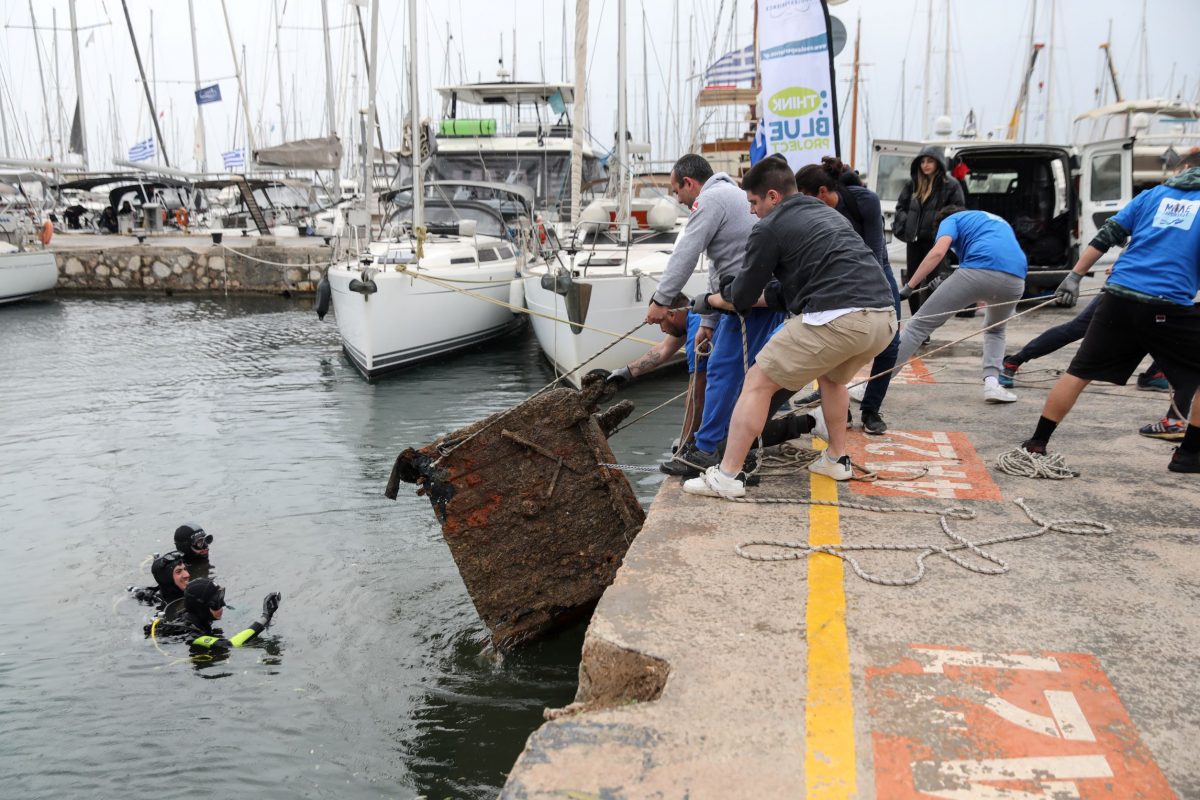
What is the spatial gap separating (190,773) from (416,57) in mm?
12268

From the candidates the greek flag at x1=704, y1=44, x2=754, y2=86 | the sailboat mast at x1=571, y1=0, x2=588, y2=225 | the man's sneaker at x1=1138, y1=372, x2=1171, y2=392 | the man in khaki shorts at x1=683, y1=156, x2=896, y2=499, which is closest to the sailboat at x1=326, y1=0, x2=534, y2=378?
the sailboat mast at x1=571, y1=0, x2=588, y2=225

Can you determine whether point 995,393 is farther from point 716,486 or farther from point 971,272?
point 716,486

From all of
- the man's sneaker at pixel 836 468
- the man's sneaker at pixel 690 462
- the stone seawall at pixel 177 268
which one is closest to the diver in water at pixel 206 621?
the man's sneaker at pixel 690 462

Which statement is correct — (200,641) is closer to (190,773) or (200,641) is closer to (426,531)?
(190,773)

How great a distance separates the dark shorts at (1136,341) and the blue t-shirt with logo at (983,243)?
1552 mm

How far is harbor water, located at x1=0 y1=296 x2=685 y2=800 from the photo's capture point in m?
4.52

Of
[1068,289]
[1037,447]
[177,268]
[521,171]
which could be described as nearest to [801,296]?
[1037,447]

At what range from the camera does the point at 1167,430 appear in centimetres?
591

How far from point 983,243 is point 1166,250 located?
6.07 feet

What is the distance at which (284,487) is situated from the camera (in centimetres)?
904

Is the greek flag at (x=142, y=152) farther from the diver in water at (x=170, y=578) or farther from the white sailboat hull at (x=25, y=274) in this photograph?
the diver in water at (x=170, y=578)

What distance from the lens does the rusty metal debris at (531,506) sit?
473 centimetres

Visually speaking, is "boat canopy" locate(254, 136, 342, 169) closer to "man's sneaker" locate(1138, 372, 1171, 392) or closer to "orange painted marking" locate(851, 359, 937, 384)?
"orange painted marking" locate(851, 359, 937, 384)

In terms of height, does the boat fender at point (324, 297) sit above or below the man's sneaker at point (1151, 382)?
above
